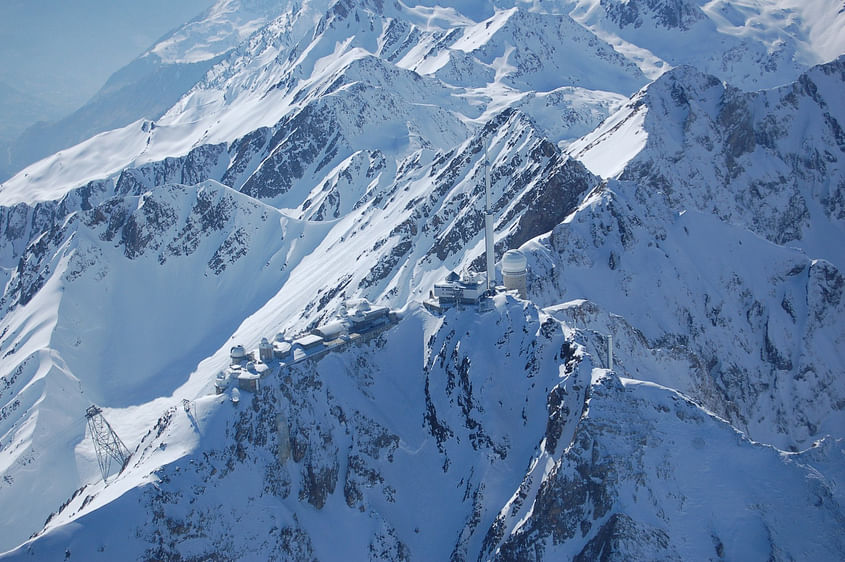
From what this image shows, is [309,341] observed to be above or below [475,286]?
above

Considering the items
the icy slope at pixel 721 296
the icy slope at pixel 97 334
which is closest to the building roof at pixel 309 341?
the icy slope at pixel 721 296

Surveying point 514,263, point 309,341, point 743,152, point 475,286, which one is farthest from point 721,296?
point 309,341

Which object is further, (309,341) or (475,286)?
(475,286)

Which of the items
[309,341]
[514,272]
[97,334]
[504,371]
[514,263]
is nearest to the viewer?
[504,371]

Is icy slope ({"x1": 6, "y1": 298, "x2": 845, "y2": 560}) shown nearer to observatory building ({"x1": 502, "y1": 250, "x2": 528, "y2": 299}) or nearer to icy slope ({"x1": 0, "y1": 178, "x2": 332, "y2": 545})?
observatory building ({"x1": 502, "y1": 250, "x2": 528, "y2": 299})

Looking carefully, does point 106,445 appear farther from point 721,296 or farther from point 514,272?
point 721,296

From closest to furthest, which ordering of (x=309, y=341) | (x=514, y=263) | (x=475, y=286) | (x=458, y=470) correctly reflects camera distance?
(x=458, y=470)
(x=309, y=341)
(x=475, y=286)
(x=514, y=263)

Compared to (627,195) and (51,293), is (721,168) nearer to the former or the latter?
(627,195)

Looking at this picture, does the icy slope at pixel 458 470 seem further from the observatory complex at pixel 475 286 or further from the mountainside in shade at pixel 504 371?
the observatory complex at pixel 475 286
